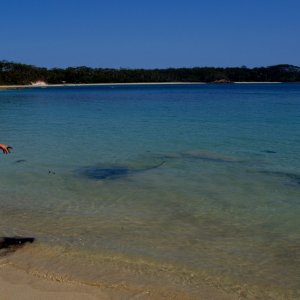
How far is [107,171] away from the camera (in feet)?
40.8

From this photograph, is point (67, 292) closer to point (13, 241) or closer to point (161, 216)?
point (13, 241)

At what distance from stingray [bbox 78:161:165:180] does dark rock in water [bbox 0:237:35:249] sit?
4.43m

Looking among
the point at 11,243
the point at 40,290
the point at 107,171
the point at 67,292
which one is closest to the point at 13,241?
the point at 11,243

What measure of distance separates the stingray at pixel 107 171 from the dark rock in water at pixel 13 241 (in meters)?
4.43

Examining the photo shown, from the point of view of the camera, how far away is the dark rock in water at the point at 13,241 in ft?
22.9

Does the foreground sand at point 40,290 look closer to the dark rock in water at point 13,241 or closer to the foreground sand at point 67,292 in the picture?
the foreground sand at point 67,292

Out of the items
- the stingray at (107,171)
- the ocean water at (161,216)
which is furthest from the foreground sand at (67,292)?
the stingray at (107,171)

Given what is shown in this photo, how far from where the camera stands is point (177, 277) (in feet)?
→ 19.6

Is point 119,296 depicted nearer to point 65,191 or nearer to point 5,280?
point 5,280

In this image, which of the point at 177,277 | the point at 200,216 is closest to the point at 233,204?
the point at 200,216

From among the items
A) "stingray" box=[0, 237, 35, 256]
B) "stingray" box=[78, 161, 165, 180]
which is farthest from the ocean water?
"stingray" box=[0, 237, 35, 256]

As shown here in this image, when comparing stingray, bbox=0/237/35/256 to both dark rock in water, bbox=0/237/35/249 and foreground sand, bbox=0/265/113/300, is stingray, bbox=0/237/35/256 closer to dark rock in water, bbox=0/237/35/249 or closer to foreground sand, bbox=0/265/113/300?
dark rock in water, bbox=0/237/35/249

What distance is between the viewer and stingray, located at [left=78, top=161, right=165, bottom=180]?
1184 centimetres

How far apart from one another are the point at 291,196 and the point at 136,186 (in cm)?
334
